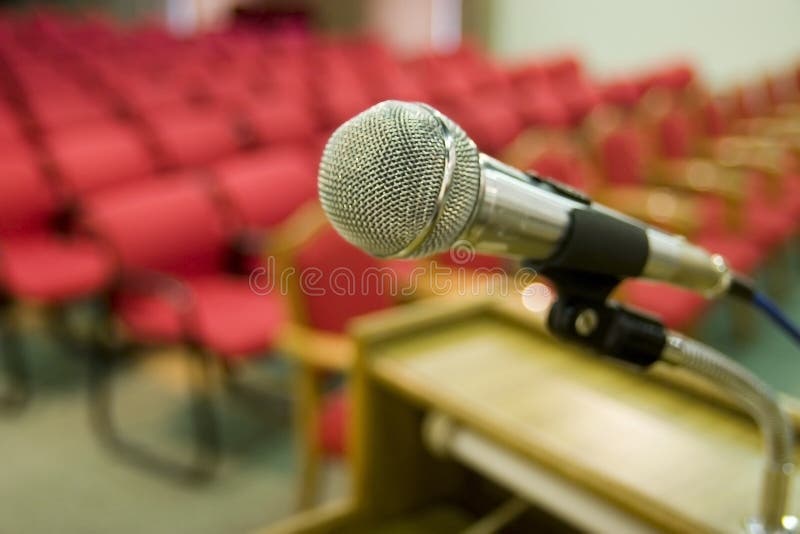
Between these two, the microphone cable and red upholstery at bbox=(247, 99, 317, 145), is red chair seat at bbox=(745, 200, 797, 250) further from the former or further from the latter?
the microphone cable

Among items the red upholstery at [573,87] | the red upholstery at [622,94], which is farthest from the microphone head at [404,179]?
the red upholstery at [622,94]

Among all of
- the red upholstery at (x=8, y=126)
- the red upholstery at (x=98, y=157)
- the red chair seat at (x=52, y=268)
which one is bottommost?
the red chair seat at (x=52, y=268)

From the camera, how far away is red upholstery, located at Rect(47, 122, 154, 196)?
284 cm

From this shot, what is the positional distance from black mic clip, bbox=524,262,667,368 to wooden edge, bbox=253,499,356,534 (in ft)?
1.93

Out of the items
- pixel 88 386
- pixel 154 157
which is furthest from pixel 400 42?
pixel 88 386

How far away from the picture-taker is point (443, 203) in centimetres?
57

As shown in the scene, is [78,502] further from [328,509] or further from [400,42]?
[400,42]

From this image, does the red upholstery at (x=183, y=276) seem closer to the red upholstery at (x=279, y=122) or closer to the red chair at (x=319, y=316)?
the red chair at (x=319, y=316)

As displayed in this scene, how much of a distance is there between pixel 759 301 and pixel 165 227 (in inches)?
80.5

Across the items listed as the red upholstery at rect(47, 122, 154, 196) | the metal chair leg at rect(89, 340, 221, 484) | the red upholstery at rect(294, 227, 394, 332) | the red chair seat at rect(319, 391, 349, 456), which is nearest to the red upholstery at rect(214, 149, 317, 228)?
the red upholstery at rect(47, 122, 154, 196)

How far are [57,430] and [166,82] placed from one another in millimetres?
3008

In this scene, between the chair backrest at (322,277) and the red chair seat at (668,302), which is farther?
the red chair seat at (668,302)

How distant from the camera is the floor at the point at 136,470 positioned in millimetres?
2098

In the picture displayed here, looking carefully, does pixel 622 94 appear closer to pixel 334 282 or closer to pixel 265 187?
pixel 265 187
